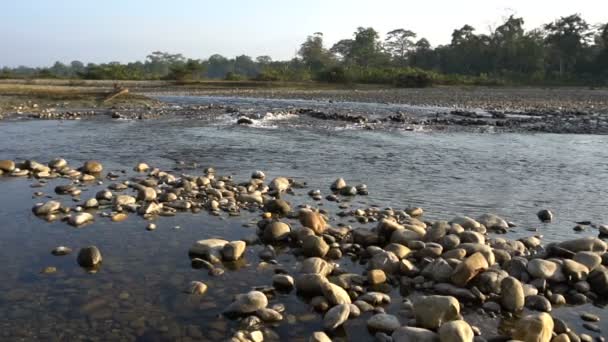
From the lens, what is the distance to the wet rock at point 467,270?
5.42 meters

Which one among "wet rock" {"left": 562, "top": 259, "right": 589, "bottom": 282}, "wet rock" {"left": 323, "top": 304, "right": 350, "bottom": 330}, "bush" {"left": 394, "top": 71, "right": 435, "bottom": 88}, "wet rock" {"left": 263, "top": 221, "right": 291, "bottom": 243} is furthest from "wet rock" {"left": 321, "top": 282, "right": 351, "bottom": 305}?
"bush" {"left": 394, "top": 71, "right": 435, "bottom": 88}

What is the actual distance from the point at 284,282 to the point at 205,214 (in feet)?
9.67

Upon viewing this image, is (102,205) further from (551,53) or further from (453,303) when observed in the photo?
(551,53)

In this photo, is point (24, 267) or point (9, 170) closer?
point (24, 267)

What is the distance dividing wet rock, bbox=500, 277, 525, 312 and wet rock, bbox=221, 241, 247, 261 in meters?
2.89

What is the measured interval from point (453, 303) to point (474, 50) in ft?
277

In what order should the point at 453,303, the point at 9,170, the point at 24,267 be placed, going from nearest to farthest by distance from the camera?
the point at 453,303, the point at 24,267, the point at 9,170

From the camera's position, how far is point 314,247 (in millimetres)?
6328

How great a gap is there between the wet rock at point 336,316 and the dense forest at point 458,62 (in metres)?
60.0

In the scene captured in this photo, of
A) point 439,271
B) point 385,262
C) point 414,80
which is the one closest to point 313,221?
point 385,262

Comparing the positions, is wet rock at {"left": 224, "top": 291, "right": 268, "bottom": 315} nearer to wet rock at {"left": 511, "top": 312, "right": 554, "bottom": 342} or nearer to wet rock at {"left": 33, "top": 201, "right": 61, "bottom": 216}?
wet rock at {"left": 511, "top": 312, "right": 554, "bottom": 342}

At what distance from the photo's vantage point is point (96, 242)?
658cm

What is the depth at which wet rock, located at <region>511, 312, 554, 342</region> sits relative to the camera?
429cm

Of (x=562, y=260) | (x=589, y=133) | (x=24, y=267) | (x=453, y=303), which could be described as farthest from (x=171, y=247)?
(x=589, y=133)
